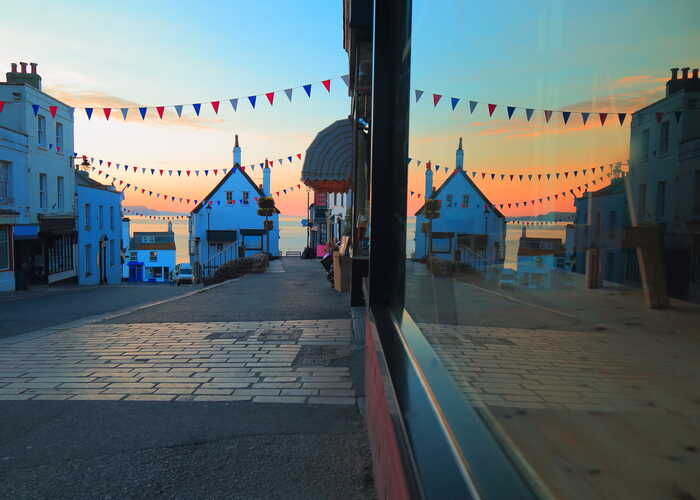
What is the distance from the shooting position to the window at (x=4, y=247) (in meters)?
19.7

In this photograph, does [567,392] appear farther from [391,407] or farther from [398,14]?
[398,14]

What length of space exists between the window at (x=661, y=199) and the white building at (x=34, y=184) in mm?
20283

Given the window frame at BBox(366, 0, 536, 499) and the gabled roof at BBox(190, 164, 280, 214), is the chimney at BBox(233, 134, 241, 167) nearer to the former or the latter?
the gabled roof at BBox(190, 164, 280, 214)

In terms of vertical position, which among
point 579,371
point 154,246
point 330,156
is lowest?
point 154,246

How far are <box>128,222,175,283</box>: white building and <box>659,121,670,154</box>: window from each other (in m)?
69.9

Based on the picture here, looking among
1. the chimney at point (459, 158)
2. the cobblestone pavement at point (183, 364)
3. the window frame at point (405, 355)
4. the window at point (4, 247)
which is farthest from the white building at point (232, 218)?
the chimney at point (459, 158)

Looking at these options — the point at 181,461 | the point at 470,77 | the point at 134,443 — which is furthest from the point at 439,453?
the point at 134,443

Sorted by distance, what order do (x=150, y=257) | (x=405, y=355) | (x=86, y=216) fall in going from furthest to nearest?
1. (x=150, y=257)
2. (x=86, y=216)
3. (x=405, y=355)

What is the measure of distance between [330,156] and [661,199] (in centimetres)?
1457

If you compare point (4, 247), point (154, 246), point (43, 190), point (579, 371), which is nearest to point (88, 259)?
point (43, 190)

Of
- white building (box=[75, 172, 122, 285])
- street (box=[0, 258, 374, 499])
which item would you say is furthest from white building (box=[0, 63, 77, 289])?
street (box=[0, 258, 374, 499])

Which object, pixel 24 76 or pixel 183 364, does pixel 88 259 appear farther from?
pixel 183 364

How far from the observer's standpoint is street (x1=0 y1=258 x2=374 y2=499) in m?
2.82

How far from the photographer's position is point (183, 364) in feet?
16.9
